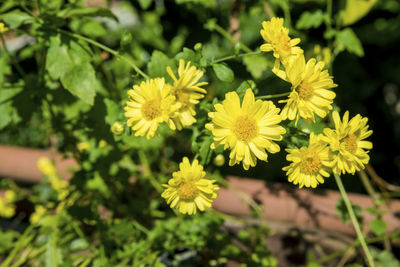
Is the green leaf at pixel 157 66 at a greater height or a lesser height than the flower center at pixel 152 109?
greater

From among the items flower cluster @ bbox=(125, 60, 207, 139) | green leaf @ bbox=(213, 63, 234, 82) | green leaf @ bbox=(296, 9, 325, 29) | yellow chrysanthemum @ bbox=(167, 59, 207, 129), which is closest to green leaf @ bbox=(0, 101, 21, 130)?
flower cluster @ bbox=(125, 60, 207, 139)

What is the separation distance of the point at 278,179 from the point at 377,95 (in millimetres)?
939

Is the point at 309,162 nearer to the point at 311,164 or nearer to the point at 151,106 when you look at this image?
the point at 311,164

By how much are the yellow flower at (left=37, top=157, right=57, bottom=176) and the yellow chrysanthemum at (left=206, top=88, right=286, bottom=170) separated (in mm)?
1214

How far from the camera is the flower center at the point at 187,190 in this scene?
87cm

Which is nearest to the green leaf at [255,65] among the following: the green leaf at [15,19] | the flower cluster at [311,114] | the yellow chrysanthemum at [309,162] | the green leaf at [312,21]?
the green leaf at [312,21]

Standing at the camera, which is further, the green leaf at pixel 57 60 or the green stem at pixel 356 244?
the green stem at pixel 356 244

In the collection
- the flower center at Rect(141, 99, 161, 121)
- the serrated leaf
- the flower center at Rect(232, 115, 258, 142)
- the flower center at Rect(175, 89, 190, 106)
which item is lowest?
the flower center at Rect(141, 99, 161, 121)

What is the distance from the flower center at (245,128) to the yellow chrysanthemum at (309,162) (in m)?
0.10

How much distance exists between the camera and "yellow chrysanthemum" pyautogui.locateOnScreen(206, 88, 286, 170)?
2.66 feet

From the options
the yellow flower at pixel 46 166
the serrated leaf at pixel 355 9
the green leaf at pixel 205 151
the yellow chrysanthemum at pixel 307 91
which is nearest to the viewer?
the yellow chrysanthemum at pixel 307 91

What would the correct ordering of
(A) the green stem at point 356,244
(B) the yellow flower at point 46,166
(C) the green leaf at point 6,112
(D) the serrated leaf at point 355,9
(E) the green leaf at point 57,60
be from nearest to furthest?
(E) the green leaf at point 57,60, (C) the green leaf at point 6,112, (A) the green stem at point 356,244, (D) the serrated leaf at point 355,9, (B) the yellow flower at point 46,166

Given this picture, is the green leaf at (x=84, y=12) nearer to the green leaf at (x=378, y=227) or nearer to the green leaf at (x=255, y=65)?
the green leaf at (x=255, y=65)

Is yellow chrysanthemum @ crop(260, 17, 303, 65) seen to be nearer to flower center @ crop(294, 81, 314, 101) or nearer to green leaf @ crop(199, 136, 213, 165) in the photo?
flower center @ crop(294, 81, 314, 101)
